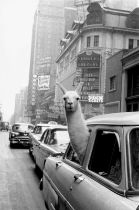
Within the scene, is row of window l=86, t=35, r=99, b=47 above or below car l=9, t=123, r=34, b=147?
above

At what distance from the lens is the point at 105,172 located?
349 cm

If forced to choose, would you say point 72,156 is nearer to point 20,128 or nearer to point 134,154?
point 134,154

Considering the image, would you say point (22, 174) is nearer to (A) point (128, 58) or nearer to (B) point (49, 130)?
(B) point (49, 130)

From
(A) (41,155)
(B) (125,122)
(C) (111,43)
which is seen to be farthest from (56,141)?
(C) (111,43)

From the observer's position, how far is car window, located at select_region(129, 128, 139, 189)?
2729 mm

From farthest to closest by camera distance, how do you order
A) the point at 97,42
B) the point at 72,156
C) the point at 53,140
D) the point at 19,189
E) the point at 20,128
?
the point at 97,42
the point at 20,128
the point at 53,140
the point at 19,189
the point at 72,156

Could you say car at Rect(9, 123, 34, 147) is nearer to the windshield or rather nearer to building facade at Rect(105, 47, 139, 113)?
the windshield

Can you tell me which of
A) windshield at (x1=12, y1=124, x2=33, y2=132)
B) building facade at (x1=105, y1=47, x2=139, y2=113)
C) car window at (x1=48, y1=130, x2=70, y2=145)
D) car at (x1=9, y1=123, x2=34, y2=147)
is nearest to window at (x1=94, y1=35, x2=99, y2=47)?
building facade at (x1=105, y1=47, x2=139, y2=113)

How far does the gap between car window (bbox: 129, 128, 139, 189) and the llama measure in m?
1.14

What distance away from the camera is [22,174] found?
10859 millimetres

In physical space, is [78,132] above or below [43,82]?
below

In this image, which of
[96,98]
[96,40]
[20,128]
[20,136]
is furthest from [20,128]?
[96,40]

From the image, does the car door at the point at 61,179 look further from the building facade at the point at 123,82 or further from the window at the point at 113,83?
the window at the point at 113,83

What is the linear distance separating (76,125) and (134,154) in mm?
1479
